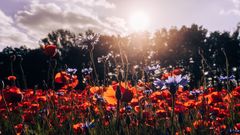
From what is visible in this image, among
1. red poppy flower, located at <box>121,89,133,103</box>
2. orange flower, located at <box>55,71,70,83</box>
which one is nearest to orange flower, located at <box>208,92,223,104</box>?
orange flower, located at <box>55,71,70,83</box>

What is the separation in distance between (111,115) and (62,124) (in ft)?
2.13

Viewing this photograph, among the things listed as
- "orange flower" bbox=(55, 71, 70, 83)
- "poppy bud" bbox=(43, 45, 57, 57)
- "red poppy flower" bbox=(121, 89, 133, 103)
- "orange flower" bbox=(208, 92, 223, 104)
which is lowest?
"orange flower" bbox=(208, 92, 223, 104)

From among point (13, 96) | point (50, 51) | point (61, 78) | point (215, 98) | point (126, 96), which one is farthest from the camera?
point (215, 98)

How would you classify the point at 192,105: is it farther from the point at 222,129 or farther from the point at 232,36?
the point at 232,36

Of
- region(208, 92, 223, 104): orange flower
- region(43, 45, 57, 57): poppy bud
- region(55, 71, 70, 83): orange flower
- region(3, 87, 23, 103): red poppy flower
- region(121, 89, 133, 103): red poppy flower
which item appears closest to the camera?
region(121, 89, 133, 103): red poppy flower

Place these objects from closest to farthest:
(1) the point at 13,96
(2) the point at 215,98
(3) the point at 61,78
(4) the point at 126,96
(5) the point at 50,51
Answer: (4) the point at 126,96
(1) the point at 13,96
(5) the point at 50,51
(3) the point at 61,78
(2) the point at 215,98

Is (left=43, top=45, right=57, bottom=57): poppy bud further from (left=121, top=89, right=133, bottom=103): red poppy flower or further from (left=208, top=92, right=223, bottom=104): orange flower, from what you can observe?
(left=208, top=92, right=223, bottom=104): orange flower

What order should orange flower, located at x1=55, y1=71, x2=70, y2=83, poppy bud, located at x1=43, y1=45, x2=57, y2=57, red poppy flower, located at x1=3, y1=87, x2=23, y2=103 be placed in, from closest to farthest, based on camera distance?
red poppy flower, located at x1=3, y1=87, x2=23, y2=103, poppy bud, located at x1=43, y1=45, x2=57, y2=57, orange flower, located at x1=55, y1=71, x2=70, y2=83

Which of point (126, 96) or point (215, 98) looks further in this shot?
point (215, 98)

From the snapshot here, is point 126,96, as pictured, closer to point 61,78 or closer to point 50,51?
point 50,51

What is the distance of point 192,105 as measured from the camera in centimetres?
315

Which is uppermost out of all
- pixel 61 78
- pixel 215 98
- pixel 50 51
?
pixel 50 51

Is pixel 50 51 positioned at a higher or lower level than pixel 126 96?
higher

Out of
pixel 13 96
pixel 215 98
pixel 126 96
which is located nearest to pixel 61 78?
pixel 13 96
